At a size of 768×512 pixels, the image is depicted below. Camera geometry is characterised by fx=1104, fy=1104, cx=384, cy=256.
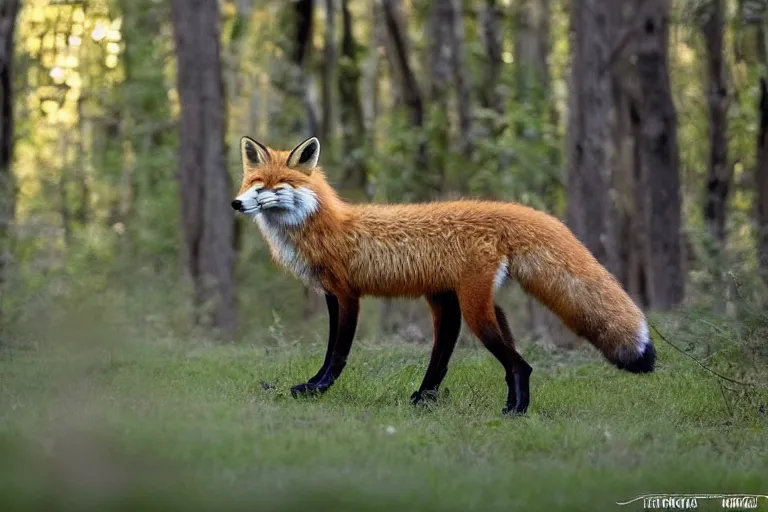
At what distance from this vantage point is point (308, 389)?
9750mm

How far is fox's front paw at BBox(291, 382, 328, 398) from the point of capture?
9.69m

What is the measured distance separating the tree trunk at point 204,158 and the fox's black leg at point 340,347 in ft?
32.8

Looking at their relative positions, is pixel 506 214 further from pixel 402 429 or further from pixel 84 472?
pixel 84 472

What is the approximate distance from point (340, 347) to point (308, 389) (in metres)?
0.48

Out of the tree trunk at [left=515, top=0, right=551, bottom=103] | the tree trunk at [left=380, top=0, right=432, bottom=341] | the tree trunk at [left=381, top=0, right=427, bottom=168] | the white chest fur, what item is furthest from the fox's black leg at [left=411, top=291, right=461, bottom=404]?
the tree trunk at [left=515, top=0, right=551, bottom=103]

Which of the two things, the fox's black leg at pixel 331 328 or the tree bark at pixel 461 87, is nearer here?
the fox's black leg at pixel 331 328

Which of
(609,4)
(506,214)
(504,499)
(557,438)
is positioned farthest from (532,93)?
(504,499)

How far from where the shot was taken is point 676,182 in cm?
1914

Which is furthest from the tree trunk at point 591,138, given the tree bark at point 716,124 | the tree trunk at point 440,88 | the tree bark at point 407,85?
the tree bark at point 407,85

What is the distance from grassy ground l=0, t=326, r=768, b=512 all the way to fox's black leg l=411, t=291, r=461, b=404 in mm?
180

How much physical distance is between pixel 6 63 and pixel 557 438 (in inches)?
499

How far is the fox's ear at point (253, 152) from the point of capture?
9.76 m

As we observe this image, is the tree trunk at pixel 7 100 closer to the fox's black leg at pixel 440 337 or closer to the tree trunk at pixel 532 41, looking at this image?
the fox's black leg at pixel 440 337

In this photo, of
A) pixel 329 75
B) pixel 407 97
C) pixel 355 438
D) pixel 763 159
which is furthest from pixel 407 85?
pixel 355 438
